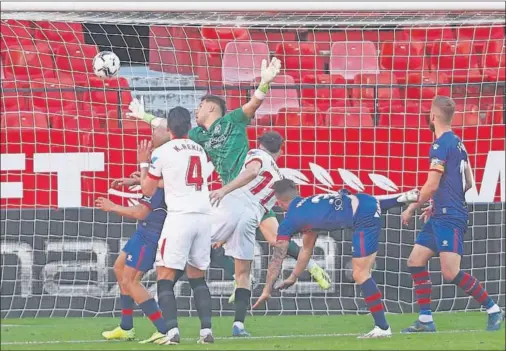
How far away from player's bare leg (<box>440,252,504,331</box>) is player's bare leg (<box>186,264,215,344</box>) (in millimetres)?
1892

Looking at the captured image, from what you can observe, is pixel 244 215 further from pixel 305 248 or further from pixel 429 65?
pixel 429 65

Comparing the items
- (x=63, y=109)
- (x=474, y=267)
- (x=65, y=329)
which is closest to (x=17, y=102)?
(x=63, y=109)

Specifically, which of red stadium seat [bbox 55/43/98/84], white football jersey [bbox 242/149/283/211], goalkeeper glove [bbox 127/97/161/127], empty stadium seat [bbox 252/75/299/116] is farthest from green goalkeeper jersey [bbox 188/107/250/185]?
red stadium seat [bbox 55/43/98/84]

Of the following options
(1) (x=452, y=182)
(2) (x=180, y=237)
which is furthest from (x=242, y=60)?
(2) (x=180, y=237)

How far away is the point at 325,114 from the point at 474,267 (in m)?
2.10

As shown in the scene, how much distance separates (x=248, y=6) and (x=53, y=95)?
2518 mm

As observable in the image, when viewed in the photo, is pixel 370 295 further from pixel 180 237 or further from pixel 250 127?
pixel 250 127

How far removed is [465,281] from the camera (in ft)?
31.3

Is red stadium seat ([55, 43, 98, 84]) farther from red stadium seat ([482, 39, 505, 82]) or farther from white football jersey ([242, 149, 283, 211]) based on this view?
red stadium seat ([482, 39, 505, 82])

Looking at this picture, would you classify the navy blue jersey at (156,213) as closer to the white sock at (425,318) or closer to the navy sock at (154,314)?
the navy sock at (154,314)

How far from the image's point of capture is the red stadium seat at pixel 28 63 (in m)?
12.1

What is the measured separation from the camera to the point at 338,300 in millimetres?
11633

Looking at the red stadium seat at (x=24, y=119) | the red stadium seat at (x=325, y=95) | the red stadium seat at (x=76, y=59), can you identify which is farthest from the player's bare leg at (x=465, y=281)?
the red stadium seat at (x=76, y=59)

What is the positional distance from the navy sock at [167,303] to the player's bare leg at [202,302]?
0.23 meters
